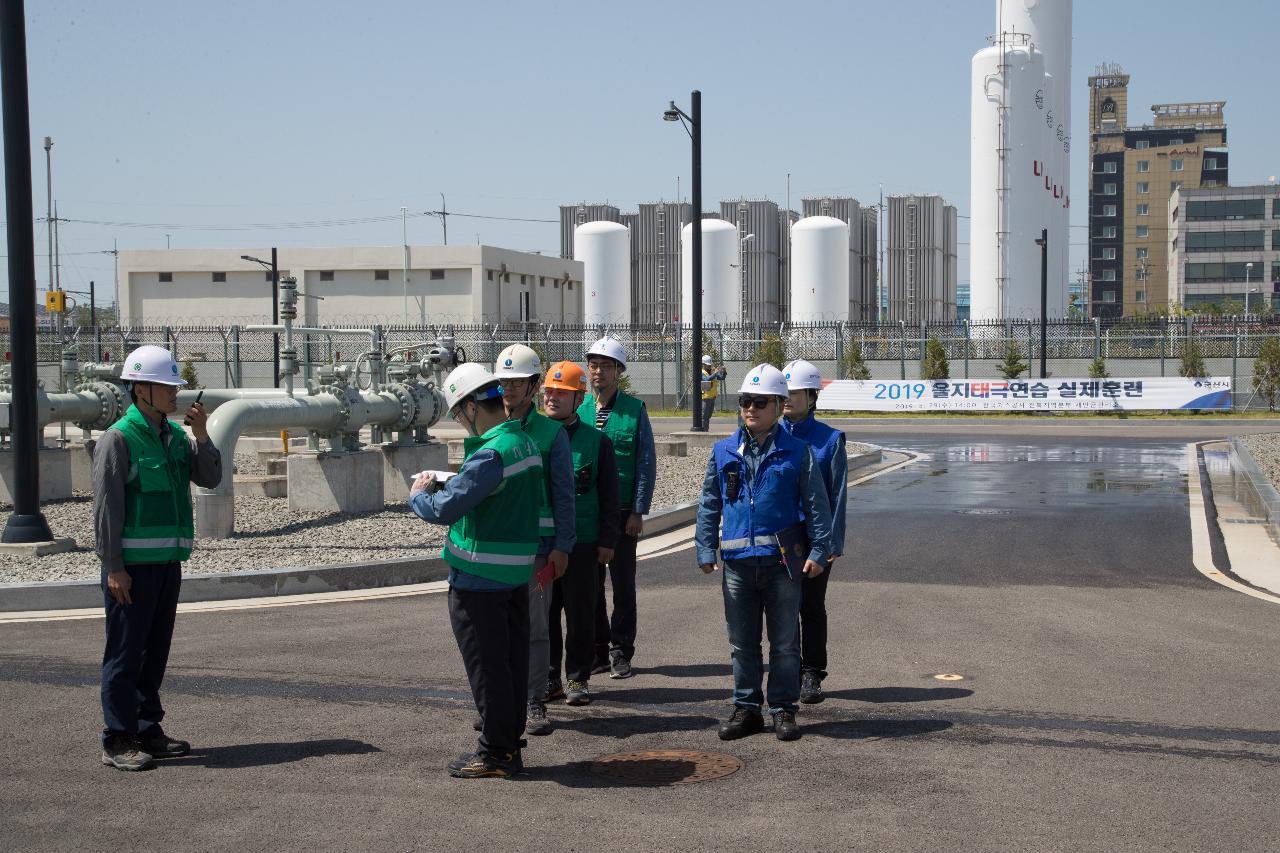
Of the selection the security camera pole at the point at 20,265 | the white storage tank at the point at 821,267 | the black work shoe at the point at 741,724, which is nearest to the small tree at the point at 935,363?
the white storage tank at the point at 821,267

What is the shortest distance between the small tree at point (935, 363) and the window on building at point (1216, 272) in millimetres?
81056

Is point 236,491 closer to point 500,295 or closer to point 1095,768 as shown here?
point 1095,768

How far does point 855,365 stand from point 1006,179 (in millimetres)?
17730

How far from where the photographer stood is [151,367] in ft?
20.6

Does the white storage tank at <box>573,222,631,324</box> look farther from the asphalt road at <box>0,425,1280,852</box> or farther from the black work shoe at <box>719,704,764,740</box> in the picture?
the black work shoe at <box>719,704,764,740</box>

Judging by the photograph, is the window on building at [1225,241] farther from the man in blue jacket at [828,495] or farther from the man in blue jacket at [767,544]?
the man in blue jacket at [767,544]

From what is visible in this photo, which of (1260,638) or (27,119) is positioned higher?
(27,119)

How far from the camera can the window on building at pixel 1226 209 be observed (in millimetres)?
114062

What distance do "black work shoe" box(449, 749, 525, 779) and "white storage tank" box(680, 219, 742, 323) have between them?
68081 millimetres

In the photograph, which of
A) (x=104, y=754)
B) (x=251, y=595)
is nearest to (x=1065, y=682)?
(x=104, y=754)

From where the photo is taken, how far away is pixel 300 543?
12977mm

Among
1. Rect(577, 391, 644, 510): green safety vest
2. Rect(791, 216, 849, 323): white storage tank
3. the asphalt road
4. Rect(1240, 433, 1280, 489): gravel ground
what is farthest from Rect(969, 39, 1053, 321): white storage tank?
Rect(577, 391, 644, 510): green safety vest

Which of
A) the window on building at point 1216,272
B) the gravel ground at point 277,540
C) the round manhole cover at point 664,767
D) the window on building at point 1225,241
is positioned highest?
the window on building at point 1225,241

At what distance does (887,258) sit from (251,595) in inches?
3031
